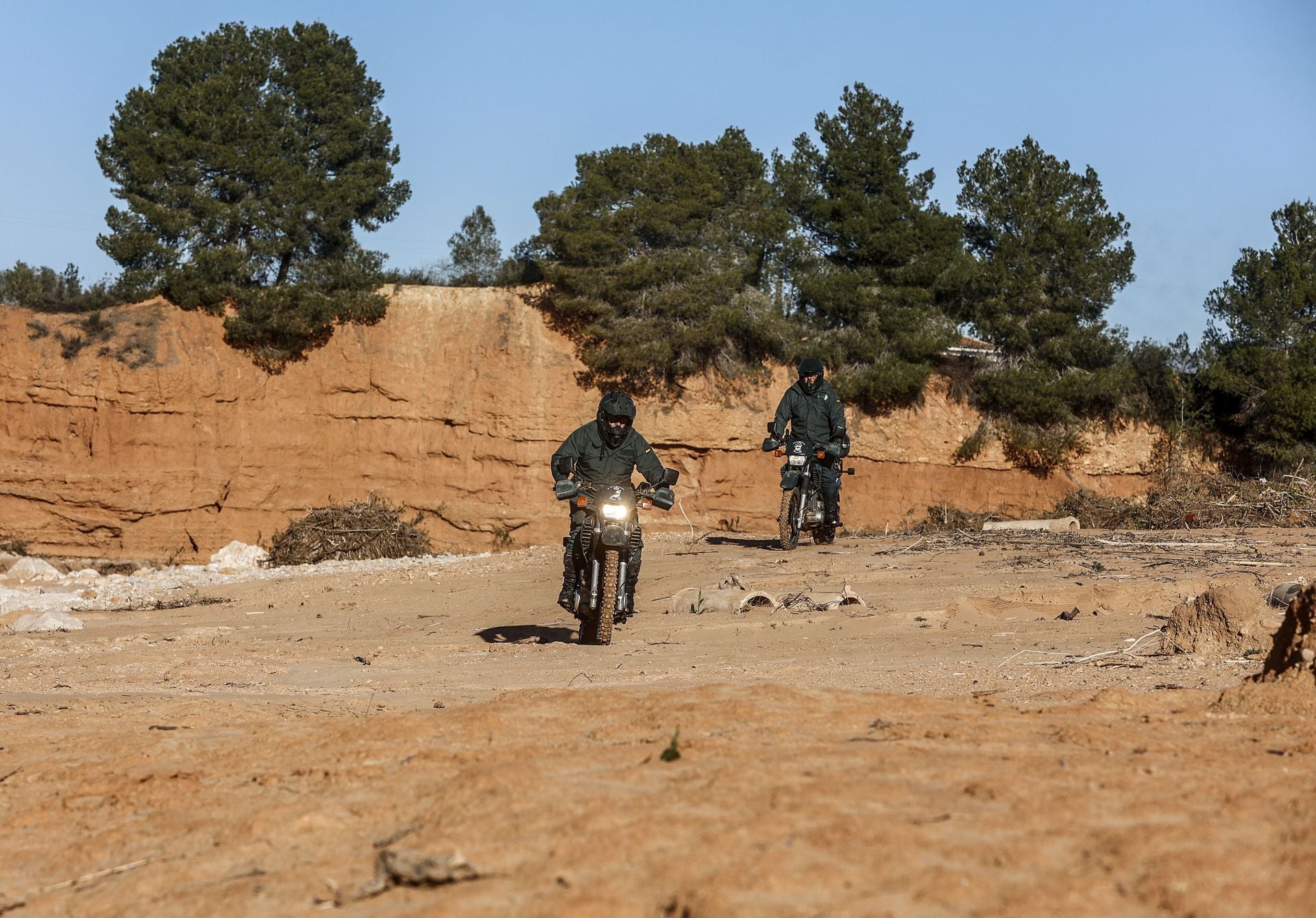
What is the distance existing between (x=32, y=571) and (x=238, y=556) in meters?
3.77

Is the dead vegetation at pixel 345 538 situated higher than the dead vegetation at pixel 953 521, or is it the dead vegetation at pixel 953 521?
the dead vegetation at pixel 953 521

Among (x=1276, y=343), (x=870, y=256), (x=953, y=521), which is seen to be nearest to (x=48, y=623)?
(x=953, y=521)

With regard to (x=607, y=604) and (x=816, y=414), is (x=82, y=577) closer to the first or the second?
(x=816, y=414)

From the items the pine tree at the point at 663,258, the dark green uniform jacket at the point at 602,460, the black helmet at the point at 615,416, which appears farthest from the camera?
the pine tree at the point at 663,258

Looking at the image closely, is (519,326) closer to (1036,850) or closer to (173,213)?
(173,213)

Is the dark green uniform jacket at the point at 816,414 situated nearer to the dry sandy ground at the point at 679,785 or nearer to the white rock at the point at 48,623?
the dry sandy ground at the point at 679,785

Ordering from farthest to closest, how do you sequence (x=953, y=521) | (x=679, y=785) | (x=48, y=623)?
(x=953, y=521) → (x=48, y=623) → (x=679, y=785)

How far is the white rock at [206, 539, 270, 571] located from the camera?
2411cm

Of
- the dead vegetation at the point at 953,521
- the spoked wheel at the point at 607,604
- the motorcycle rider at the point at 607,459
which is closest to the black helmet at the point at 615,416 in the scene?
the motorcycle rider at the point at 607,459

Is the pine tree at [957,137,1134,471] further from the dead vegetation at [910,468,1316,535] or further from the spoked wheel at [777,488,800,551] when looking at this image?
the spoked wheel at [777,488,800,551]

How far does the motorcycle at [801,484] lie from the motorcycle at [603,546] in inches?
197

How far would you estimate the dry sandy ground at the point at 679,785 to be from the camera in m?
3.30

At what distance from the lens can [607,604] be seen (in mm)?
9898

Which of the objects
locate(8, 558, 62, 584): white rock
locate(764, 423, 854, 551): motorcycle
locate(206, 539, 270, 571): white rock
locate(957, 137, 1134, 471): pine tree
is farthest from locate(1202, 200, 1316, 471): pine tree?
locate(8, 558, 62, 584): white rock
